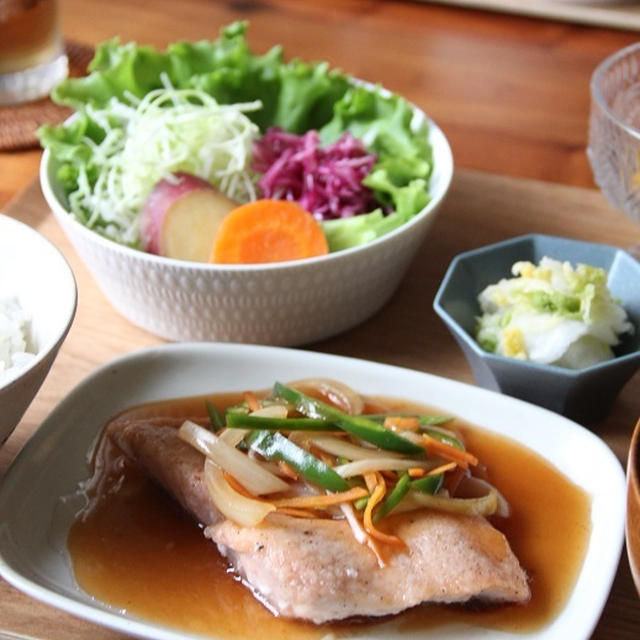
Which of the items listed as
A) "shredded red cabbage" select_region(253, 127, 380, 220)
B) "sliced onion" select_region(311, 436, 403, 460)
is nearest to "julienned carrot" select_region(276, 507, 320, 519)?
"sliced onion" select_region(311, 436, 403, 460)

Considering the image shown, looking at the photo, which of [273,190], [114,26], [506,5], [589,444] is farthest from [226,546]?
[506,5]

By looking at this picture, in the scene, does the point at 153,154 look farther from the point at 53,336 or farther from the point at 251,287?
the point at 53,336

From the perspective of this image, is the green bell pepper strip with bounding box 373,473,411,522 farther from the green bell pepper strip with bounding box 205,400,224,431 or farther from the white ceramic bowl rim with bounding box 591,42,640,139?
the white ceramic bowl rim with bounding box 591,42,640,139

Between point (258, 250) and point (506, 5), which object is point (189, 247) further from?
point (506, 5)

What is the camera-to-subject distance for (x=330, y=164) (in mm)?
2141

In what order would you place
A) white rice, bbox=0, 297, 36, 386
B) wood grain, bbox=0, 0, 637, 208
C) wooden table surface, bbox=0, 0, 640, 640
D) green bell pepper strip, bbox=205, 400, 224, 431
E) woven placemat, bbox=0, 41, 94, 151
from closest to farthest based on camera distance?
white rice, bbox=0, 297, 36, 386 < green bell pepper strip, bbox=205, 400, 224, 431 < wooden table surface, bbox=0, 0, 640, 640 < woven placemat, bbox=0, 41, 94, 151 < wood grain, bbox=0, 0, 637, 208

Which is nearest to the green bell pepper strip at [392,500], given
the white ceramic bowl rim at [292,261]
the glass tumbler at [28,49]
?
the white ceramic bowl rim at [292,261]

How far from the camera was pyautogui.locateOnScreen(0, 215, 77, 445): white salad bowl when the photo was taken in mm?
1467

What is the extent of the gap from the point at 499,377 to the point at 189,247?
64 centimetres

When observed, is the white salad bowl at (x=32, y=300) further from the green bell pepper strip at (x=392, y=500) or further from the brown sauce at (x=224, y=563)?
the green bell pepper strip at (x=392, y=500)

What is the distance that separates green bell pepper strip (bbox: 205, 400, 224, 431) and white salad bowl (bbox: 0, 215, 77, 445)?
283 mm

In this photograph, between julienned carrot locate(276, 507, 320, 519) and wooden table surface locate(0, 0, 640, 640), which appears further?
wooden table surface locate(0, 0, 640, 640)

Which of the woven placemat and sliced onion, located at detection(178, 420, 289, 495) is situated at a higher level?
sliced onion, located at detection(178, 420, 289, 495)

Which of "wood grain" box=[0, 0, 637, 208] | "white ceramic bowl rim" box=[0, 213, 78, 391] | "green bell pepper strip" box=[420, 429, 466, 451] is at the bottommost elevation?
"wood grain" box=[0, 0, 637, 208]
